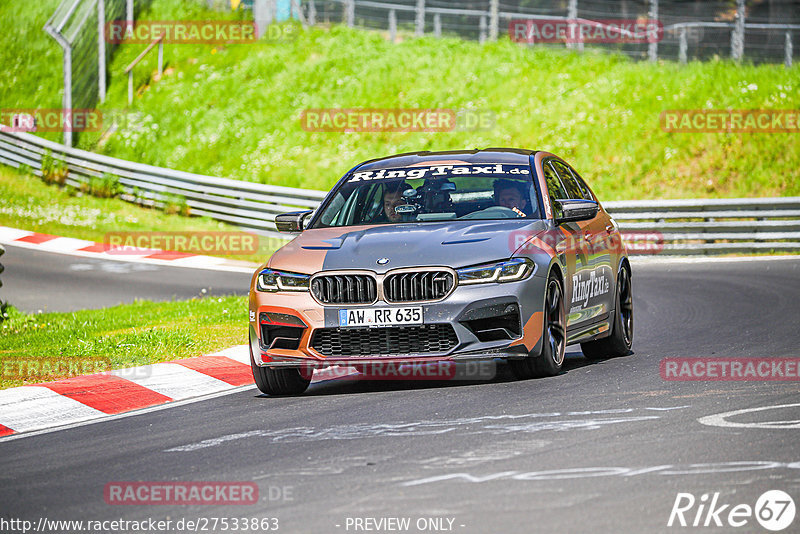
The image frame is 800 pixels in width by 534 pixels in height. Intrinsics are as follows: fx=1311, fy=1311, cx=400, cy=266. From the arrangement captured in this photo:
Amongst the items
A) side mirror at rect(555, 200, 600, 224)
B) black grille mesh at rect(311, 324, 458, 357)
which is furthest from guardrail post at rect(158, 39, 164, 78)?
black grille mesh at rect(311, 324, 458, 357)

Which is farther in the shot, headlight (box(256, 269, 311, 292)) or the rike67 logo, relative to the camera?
headlight (box(256, 269, 311, 292))

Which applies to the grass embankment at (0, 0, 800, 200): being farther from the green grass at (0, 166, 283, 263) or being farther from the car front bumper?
the car front bumper

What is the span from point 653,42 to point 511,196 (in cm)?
2190

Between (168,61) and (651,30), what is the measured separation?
1337 cm

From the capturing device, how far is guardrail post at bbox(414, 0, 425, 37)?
34.2 metres

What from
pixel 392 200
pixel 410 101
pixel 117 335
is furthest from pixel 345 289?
pixel 410 101

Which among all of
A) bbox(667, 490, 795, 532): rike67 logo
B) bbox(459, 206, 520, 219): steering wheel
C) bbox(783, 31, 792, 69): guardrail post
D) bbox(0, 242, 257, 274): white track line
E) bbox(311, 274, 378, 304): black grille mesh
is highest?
bbox(783, 31, 792, 69): guardrail post

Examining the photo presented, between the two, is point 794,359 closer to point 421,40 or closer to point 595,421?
point 595,421

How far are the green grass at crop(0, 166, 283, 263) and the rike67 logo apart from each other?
19.3 m

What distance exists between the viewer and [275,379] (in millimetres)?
9219

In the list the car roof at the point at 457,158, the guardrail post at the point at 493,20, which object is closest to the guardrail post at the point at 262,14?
the guardrail post at the point at 493,20

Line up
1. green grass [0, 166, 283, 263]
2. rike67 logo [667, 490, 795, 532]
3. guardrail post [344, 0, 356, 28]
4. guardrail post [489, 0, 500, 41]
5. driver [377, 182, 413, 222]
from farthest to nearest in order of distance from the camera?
guardrail post [344, 0, 356, 28]
guardrail post [489, 0, 500, 41]
green grass [0, 166, 283, 263]
driver [377, 182, 413, 222]
rike67 logo [667, 490, 795, 532]

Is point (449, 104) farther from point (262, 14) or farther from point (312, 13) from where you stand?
point (262, 14)

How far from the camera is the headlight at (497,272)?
28.1 feet
